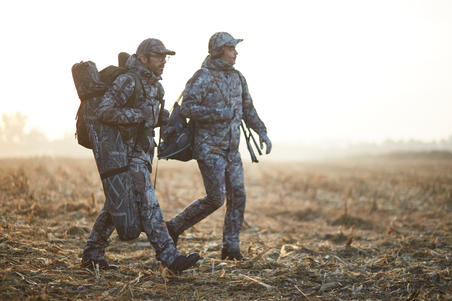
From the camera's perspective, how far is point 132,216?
4793mm

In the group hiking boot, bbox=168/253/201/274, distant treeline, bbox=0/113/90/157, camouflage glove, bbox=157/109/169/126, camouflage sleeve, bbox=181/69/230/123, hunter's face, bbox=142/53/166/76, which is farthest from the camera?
distant treeline, bbox=0/113/90/157

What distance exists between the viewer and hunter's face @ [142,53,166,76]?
4934 mm

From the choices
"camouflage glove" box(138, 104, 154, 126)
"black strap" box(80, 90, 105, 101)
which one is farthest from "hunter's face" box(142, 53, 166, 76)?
"black strap" box(80, 90, 105, 101)

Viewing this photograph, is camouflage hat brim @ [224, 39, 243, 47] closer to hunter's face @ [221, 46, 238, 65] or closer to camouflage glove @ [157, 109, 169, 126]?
hunter's face @ [221, 46, 238, 65]

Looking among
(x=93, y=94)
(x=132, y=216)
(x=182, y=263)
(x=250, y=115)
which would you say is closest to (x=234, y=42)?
(x=250, y=115)

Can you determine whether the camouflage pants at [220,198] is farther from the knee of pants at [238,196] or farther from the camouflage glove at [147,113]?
the camouflage glove at [147,113]

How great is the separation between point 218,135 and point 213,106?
40cm

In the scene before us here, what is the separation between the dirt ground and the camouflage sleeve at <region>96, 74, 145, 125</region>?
171 cm

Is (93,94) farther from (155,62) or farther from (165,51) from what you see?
(165,51)

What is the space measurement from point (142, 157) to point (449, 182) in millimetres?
14484

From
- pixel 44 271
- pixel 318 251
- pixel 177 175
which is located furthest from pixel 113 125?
pixel 177 175

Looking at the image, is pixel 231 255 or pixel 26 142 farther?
pixel 26 142

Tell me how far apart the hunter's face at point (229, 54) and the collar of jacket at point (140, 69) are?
120cm

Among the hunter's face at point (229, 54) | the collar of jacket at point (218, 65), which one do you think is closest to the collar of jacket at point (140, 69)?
the collar of jacket at point (218, 65)
